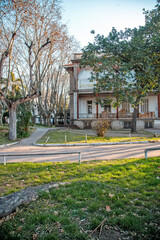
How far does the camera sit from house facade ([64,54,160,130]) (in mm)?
22531

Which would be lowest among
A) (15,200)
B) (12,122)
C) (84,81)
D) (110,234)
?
(110,234)

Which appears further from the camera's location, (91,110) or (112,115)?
(91,110)

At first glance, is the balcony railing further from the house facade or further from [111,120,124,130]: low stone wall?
[111,120,124,130]: low stone wall

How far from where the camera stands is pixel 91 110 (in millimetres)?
26094

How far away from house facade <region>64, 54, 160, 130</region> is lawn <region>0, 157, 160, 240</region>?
55.7 feet

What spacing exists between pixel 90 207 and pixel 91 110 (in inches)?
912

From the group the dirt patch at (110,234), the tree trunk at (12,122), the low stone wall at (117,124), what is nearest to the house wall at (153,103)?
the low stone wall at (117,124)

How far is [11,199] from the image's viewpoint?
10.2ft

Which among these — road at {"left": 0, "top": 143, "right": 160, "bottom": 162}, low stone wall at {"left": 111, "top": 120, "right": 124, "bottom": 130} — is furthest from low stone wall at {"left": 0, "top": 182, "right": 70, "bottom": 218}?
low stone wall at {"left": 111, "top": 120, "right": 124, "bottom": 130}

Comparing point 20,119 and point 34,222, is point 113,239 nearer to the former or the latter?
point 34,222

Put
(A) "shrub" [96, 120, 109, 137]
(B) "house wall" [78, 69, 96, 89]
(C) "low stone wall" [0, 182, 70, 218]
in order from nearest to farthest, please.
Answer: (C) "low stone wall" [0, 182, 70, 218]
(A) "shrub" [96, 120, 109, 137]
(B) "house wall" [78, 69, 96, 89]

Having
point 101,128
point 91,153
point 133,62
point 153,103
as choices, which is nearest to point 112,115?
point 153,103

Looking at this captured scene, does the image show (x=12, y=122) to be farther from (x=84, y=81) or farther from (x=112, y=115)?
(x=112, y=115)

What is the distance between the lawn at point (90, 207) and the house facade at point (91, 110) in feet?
55.7
